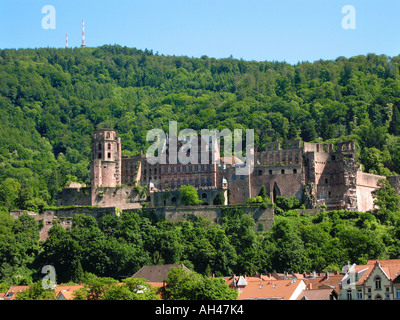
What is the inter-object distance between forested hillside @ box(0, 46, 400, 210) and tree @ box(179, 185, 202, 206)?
61.3 feet

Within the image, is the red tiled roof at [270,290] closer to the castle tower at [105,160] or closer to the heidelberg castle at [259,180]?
the heidelberg castle at [259,180]

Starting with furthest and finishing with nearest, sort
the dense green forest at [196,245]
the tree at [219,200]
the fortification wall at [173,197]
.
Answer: the fortification wall at [173,197] → the tree at [219,200] → the dense green forest at [196,245]

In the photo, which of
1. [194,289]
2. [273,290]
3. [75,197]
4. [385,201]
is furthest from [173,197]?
[194,289]

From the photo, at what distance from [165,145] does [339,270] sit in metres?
32.8

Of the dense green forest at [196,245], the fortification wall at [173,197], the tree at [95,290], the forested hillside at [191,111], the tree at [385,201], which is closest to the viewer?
the tree at [95,290]

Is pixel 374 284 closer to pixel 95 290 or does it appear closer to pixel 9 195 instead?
pixel 95 290

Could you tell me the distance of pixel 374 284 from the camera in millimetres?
54312

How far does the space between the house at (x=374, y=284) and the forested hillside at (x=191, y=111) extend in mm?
51147

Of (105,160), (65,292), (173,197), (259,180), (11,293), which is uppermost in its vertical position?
(105,160)

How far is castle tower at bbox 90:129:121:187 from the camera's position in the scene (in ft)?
330

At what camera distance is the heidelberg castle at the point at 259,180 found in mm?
96750

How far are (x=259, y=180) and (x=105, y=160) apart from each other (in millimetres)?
18001

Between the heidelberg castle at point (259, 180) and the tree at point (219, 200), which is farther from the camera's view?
the heidelberg castle at point (259, 180)

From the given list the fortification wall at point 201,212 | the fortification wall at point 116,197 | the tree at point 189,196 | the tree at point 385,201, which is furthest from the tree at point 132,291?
the tree at point 385,201
